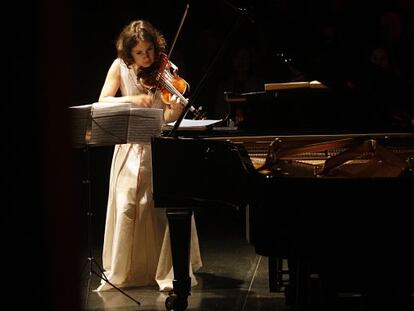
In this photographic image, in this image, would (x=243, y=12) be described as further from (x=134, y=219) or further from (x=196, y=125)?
(x=134, y=219)

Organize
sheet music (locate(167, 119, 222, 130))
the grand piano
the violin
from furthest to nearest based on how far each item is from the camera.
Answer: the violin, sheet music (locate(167, 119, 222, 130)), the grand piano

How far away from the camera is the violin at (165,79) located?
3594 mm

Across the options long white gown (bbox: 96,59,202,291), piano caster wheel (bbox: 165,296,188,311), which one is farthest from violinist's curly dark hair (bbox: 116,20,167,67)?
piano caster wheel (bbox: 165,296,188,311)

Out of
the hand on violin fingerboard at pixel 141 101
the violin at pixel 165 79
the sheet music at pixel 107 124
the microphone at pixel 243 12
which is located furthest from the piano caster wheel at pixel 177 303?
the microphone at pixel 243 12

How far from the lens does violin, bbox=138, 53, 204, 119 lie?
11.8 ft

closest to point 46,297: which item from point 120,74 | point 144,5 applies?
point 120,74

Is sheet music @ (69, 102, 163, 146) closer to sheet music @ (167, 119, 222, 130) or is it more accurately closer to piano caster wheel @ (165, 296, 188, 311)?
sheet music @ (167, 119, 222, 130)

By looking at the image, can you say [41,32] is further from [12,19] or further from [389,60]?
[389,60]

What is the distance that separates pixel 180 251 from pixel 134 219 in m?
0.73

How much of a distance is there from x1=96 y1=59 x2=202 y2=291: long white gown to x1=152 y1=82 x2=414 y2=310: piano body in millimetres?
588

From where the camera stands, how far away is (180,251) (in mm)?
3166

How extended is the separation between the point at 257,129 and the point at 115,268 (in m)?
1.25

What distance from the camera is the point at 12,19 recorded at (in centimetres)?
41

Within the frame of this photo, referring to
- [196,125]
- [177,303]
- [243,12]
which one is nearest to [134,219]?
[177,303]
